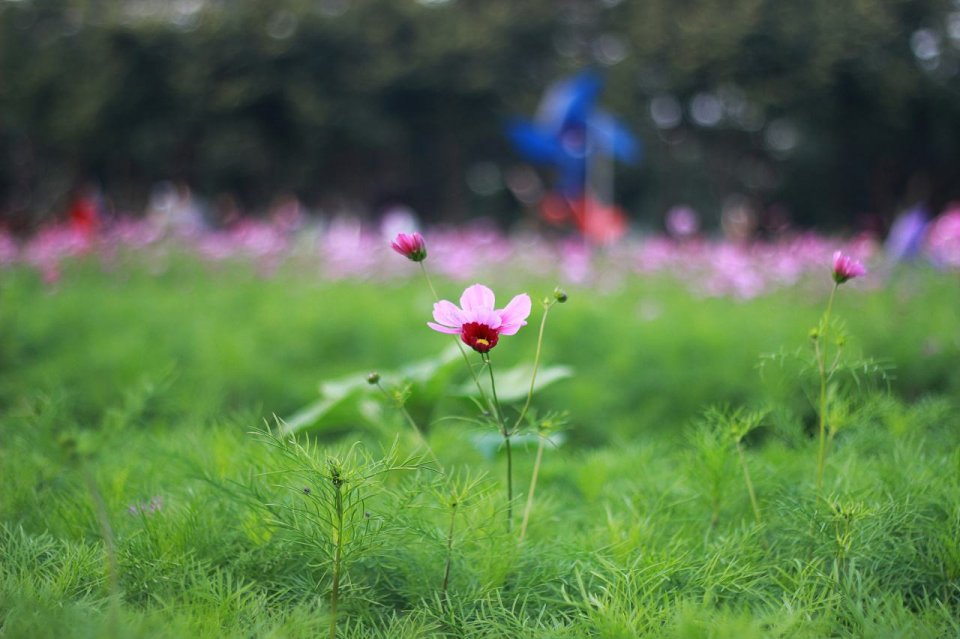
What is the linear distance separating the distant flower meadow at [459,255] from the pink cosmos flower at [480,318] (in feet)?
10.8

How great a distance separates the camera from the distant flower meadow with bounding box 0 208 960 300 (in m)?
4.58

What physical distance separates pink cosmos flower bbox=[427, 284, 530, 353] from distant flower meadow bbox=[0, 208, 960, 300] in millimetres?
3285

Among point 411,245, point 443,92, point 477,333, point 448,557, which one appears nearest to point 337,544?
point 448,557

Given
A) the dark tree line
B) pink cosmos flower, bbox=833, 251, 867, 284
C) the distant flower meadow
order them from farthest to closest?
the dark tree line < the distant flower meadow < pink cosmos flower, bbox=833, 251, 867, 284

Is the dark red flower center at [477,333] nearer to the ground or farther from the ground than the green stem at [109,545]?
farther from the ground

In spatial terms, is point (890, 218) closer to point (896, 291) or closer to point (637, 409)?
point (896, 291)

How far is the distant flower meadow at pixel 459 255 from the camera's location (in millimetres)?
4582

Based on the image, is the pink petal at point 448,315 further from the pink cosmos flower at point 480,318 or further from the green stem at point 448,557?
the green stem at point 448,557

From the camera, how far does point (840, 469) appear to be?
1312 mm

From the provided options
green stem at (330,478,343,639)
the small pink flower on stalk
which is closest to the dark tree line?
the small pink flower on stalk

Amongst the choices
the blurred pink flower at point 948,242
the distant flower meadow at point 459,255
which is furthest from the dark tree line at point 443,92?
the blurred pink flower at point 948,242

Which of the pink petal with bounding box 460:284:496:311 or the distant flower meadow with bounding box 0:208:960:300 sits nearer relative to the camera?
the pink petal with bounding box 460:284:496:311

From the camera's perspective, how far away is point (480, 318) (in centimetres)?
98

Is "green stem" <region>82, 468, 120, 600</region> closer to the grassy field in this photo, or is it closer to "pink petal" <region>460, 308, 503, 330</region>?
the grassy field
